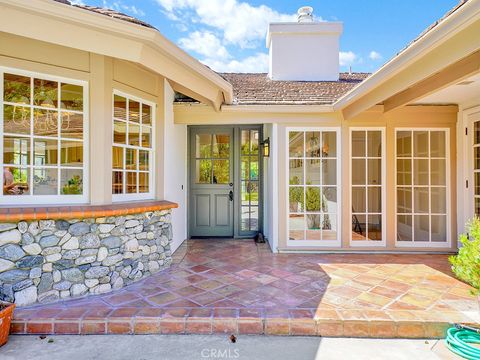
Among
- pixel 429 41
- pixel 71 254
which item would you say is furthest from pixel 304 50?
pixel 71 254

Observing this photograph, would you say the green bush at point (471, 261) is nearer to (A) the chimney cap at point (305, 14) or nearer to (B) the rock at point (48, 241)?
(B) the rock at point (48, 241)

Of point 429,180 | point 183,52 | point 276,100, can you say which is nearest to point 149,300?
point 183,52

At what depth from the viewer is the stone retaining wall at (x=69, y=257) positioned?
2.97 meters

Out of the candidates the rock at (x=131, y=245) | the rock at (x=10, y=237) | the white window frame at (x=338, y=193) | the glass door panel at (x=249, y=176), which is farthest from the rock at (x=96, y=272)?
the glass door panel at (x=249, y=176)

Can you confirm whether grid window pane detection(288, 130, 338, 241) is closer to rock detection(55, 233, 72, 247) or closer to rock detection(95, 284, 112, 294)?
rock detection(95, 284, 112, 294)

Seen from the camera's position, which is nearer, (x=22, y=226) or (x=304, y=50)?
(x=22, y=226)

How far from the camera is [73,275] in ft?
10.6

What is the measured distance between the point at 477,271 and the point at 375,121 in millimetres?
3154

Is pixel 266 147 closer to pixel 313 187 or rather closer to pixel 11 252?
pixel 313 187

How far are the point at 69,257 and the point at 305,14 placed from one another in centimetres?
797

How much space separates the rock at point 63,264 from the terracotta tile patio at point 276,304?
0.36 meters

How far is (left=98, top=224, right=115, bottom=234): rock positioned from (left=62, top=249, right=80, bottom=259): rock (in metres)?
0.31

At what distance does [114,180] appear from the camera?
3707mm

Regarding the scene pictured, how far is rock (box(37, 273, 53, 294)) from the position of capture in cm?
308
